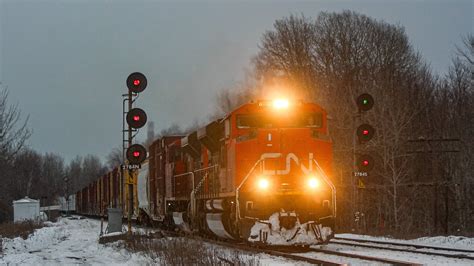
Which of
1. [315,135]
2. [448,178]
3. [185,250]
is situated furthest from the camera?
[448,178]

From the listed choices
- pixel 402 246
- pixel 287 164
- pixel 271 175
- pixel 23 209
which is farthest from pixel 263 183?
pixel 23 209

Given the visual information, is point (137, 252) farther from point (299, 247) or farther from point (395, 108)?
point (395, 108)

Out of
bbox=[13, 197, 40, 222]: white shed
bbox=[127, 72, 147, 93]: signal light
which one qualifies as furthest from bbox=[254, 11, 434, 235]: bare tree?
bbox=[127, 72, 147, 93]: signal light

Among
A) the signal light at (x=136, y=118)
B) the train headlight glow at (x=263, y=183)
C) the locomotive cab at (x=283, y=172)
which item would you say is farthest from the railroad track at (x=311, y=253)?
the signal light at (x=136, y=118)

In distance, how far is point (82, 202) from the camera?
7194cm

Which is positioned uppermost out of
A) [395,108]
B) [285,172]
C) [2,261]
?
[395,108]

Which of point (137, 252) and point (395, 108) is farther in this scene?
point (395, 108)

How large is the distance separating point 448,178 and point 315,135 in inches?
900

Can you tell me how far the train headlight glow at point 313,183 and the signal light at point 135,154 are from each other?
5680 millimetres

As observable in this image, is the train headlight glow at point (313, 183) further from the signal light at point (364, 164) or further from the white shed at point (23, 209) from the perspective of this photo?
the white shed at point (23, 209)

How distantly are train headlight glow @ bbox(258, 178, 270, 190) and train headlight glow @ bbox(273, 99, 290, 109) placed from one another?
1.96m

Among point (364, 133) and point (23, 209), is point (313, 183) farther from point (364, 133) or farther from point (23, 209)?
point (23, 209)

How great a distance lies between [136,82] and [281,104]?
5.67m

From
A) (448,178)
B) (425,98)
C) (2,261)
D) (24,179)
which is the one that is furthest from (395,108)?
(24,179)
